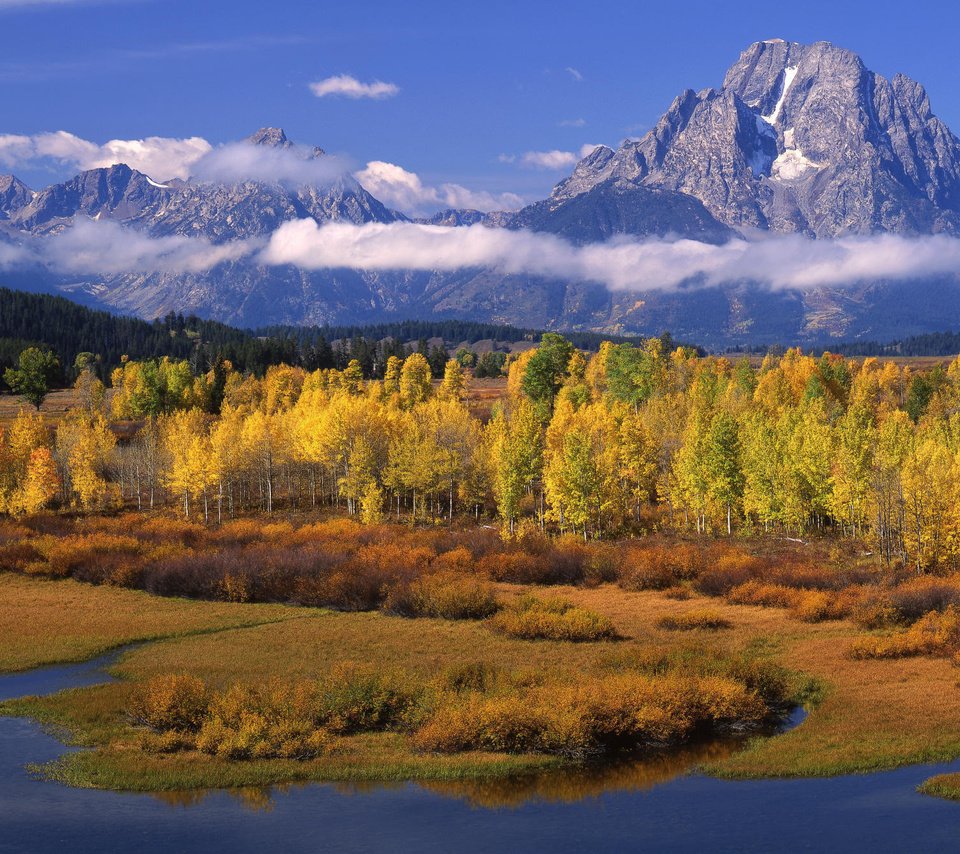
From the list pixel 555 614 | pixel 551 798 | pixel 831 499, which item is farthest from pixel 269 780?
pixel 831 499

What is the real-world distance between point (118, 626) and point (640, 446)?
2473 inches

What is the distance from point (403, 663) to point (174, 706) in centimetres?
1290

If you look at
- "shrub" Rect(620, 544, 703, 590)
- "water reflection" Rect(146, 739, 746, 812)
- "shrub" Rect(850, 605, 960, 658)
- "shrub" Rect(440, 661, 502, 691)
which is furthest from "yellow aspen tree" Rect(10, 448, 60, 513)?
"shrub" Rect(850, 605, 960, 658)

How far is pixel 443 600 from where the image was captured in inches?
2425

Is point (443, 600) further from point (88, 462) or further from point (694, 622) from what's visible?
point (88, 462)

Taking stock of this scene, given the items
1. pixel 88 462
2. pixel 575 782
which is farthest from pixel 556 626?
pixel 88 462

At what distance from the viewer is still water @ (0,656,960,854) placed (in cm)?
3028

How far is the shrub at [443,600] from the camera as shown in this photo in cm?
6150

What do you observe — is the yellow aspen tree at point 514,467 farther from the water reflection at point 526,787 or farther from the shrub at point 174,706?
the water reflection at point 526,787

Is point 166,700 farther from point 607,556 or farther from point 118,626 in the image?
point 607,556

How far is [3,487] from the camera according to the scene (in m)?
113

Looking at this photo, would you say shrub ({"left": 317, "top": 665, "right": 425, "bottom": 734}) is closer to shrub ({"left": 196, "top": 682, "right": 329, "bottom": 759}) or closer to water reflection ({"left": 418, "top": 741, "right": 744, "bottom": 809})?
shrub ({"left": 196, "top": 682, "right": 329, "bottom": 759})

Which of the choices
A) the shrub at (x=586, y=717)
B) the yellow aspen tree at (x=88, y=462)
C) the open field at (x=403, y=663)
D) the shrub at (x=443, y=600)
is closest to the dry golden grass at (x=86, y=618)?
the open field at (x=403, y=663)

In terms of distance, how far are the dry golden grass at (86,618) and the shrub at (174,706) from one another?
13841mm
